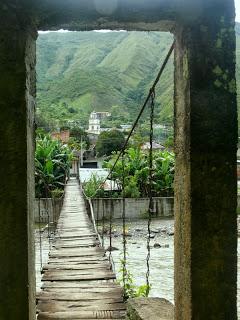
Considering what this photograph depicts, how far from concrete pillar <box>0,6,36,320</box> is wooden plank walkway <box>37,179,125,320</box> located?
149 centimetres

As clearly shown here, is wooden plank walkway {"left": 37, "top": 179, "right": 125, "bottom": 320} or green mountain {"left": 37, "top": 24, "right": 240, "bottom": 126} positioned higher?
green mountain {"left": 37, "top": 24, "right": 240, "bottom": 126}

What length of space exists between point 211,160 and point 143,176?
55.4 feet

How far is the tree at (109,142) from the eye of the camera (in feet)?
A: 93.9

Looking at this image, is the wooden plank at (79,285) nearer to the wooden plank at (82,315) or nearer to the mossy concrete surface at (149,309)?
the wooden plank at (82,315)

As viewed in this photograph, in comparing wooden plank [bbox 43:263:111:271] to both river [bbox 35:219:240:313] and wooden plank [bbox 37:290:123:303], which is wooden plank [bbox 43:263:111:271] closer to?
wooden plank [bbox 37:290:123:303]

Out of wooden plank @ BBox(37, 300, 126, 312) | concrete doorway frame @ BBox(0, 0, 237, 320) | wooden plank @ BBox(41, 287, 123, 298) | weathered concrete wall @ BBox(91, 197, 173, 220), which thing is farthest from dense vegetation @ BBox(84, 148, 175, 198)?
concrete doorway frame @ BBox(0, 0, 237, 320)

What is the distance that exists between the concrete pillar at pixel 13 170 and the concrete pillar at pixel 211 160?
722mm

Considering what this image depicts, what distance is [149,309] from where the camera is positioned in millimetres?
2658

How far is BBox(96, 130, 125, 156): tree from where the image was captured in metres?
28.6

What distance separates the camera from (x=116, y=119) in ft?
220

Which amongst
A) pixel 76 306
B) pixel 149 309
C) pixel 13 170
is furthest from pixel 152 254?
pixel 13 170

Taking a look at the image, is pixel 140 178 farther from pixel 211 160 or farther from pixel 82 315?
pixel 211 160

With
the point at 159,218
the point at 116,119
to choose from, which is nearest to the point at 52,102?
the point at 116,119

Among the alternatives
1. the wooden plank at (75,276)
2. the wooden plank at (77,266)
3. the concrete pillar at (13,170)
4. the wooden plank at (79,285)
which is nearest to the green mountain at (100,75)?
the wooden plank at (77,266)
